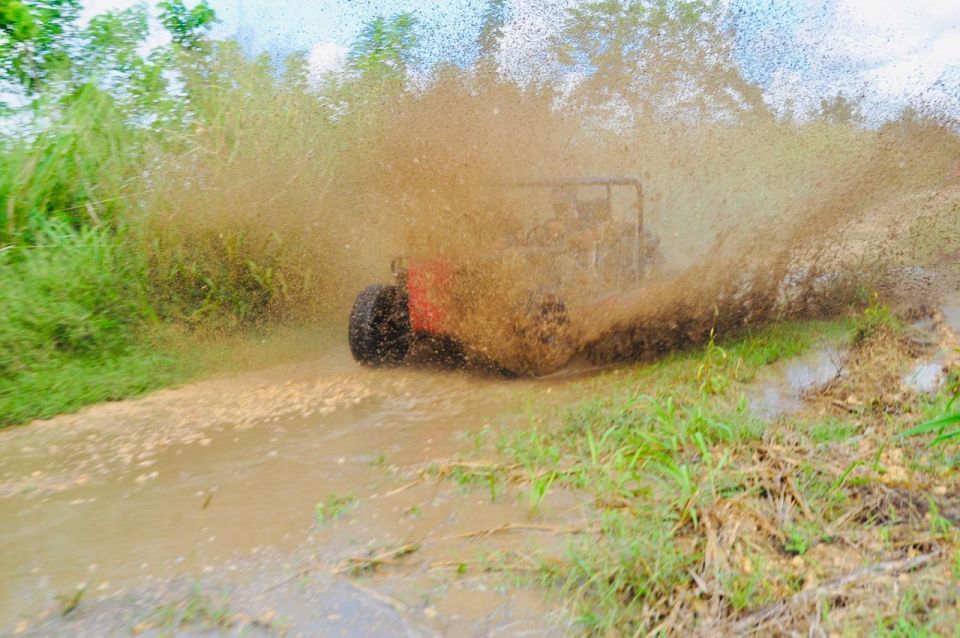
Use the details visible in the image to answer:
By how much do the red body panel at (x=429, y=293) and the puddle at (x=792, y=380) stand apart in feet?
6.69

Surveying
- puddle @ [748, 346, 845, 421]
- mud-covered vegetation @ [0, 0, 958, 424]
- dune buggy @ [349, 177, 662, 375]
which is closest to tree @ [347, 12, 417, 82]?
mud-covered vegetation @ [0, 0, 958, 424]

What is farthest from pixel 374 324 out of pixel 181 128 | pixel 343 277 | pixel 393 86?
pixel 181 128

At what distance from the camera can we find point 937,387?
12.7 ft

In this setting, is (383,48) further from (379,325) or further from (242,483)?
(242,483)

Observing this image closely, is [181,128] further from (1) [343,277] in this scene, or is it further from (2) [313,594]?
(2) [313,594]

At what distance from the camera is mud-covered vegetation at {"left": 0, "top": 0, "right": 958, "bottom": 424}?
5.88 metres

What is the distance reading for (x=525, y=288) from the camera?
5.13 m

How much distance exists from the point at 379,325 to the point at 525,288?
1308mm

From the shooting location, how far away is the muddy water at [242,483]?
2809 millimetres

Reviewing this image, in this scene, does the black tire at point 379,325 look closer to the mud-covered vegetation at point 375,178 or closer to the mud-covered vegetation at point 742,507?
the mud-covered vegetation at point 375,178

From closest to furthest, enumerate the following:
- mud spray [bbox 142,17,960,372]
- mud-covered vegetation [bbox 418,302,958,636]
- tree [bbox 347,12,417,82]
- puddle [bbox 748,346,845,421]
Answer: mud-covered vegetation [bbox 418,302,958,636] < puddle [bbox 748,346,845,421] < mud spray [bbox 142,17,960,372] < tree [bbox 347,12,417,82]

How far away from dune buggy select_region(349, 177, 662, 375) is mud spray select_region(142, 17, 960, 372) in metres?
0.11

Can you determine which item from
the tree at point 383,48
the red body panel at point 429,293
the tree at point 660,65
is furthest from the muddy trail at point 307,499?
the tree at point 383,48

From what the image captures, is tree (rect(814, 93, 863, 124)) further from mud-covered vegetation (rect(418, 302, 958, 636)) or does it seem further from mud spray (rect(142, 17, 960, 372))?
mud-covered vegetation (rect(418, 302, 958, 636))
